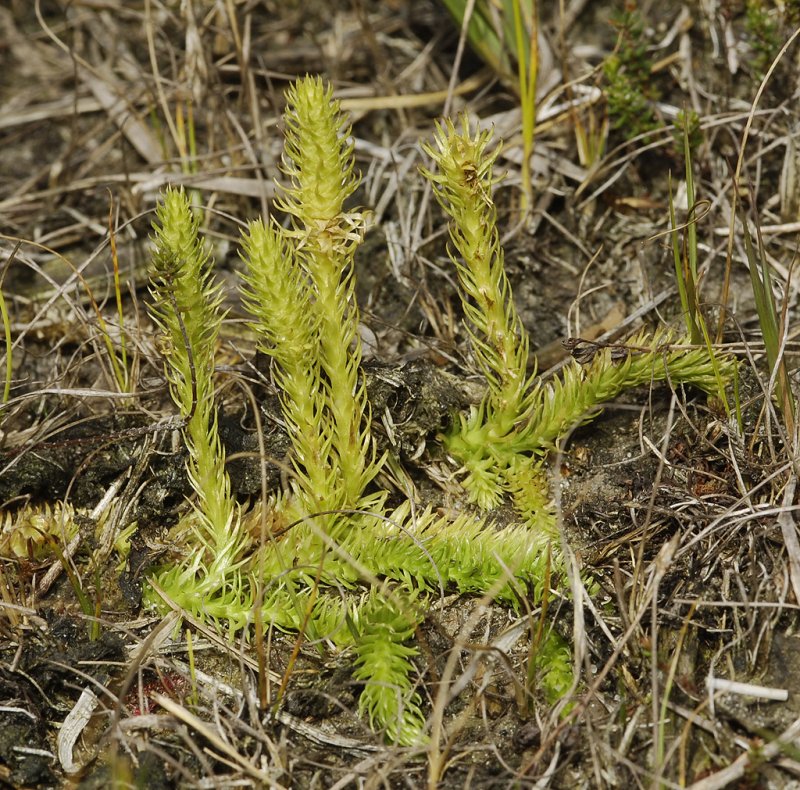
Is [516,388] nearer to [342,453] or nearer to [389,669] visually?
[342,453]

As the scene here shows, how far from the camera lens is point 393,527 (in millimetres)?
2312

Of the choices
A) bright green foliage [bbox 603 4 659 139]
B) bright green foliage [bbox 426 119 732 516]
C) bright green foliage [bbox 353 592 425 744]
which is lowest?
bright green foliage [bbox 353 592 425 744]

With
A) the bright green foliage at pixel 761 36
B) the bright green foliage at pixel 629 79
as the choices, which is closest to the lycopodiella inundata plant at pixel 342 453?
the bright green foliage at pixel 629 79

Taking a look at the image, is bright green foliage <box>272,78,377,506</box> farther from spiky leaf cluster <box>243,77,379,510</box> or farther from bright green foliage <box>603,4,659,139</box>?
bright green foliage <box>603,4,659,139</box>

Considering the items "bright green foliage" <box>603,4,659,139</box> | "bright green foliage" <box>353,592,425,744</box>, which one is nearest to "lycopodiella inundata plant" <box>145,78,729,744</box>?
"bright green foliage" <box>353,592,425,744</box>

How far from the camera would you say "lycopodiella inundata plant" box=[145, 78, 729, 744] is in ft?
6.77

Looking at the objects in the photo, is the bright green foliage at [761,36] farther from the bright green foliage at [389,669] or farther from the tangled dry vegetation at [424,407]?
the bright green foliage at [389,669]

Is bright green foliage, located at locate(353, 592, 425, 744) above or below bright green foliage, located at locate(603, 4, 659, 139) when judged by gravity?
below

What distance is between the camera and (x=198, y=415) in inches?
88.7

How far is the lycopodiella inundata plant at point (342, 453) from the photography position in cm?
206

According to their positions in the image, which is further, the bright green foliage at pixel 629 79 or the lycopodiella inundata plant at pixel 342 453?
the bright green foliage at pixel 629 79

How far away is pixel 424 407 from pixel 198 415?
644 mm

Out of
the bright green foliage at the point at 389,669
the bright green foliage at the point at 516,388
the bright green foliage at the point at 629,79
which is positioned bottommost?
the bright green foliage at the point at 389,669

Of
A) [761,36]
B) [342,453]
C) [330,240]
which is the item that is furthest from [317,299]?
[761,36]
